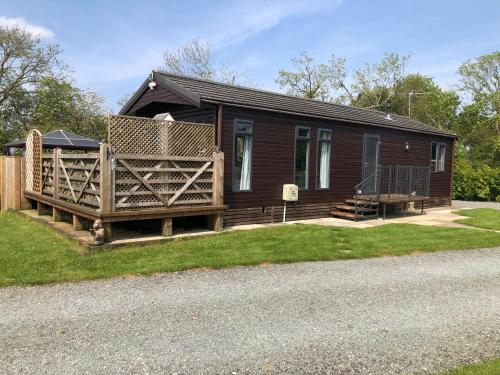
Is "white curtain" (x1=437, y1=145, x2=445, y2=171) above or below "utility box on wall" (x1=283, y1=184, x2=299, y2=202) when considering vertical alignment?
above

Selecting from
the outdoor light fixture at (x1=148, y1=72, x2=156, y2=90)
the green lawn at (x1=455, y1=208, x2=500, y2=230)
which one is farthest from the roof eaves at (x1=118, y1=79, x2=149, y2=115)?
the green lawn at (x1=455, y1=208, x2=500, y2=230)

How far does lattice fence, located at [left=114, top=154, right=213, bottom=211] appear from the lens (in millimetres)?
7691

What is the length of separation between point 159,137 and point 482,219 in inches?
400

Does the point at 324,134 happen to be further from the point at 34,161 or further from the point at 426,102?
the point at 426,102

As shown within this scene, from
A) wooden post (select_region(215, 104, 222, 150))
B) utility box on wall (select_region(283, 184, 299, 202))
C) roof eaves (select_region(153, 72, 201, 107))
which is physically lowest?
utility box on wall (select_region(283, 184, 299, 202))

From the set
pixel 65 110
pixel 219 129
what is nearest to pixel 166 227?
pixel 219 129

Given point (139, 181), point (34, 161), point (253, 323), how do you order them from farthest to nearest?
1. point (34, 161)
2. point (139, 181)
3. point (253, 323)

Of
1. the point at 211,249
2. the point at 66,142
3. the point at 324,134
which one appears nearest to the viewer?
the point at 211,249

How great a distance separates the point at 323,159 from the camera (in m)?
12.3

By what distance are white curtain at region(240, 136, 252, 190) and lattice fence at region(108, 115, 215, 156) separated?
3.98 feet

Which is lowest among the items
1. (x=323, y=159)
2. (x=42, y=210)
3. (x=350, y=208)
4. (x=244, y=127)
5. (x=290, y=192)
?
(x=42, y=210)

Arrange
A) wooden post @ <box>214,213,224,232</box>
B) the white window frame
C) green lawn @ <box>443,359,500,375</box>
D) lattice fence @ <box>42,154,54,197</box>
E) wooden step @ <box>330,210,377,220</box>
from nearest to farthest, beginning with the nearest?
green lawn @ <box>443,359,500,375</box>, wooden post @ <box>214,213,224,232</box>, the white window frame, lattice fence @ <box>42,154,54,197</box>, wooden step @ <box>330,210,377,220</box>

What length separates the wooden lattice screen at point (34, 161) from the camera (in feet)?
36.9

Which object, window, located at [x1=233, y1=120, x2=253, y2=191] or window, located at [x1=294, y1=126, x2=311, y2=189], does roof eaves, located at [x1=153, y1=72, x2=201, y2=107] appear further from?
window, located at [x1=294, y1=126, x2=311, y2=189]
